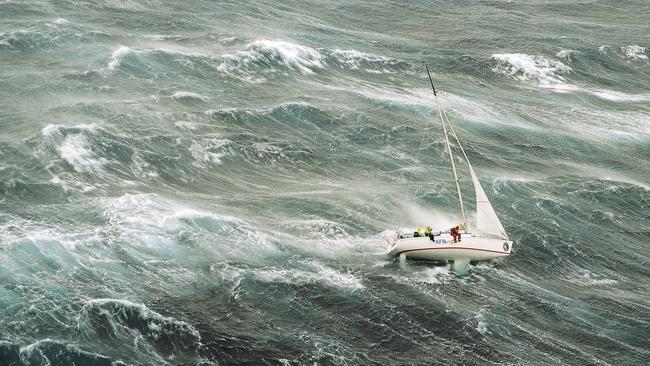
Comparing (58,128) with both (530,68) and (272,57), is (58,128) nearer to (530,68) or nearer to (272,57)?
(272,57)

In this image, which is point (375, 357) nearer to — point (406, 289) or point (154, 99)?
point (406, 289)

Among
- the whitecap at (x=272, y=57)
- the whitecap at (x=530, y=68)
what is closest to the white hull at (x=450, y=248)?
the whitecap at (x=272, y=57)

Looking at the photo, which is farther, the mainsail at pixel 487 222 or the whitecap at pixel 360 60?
the whitecap at pixel 360 60

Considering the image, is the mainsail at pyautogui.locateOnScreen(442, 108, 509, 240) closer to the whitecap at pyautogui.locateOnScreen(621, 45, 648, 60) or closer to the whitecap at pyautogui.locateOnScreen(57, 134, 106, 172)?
the whitecap at pyautogui.locateOnScreen(57, 134, 106, 172)

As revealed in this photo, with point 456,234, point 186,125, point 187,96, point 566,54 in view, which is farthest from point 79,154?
point 566,54

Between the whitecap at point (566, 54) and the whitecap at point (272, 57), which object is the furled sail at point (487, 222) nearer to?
the whitecap at point (272, 57)

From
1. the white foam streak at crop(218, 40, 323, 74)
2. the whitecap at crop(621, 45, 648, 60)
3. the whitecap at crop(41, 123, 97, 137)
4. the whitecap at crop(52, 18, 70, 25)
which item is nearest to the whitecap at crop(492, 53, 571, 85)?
the whitecap at crop(621, 45, 648, 60)

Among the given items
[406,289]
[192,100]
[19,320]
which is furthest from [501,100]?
[19,320]
